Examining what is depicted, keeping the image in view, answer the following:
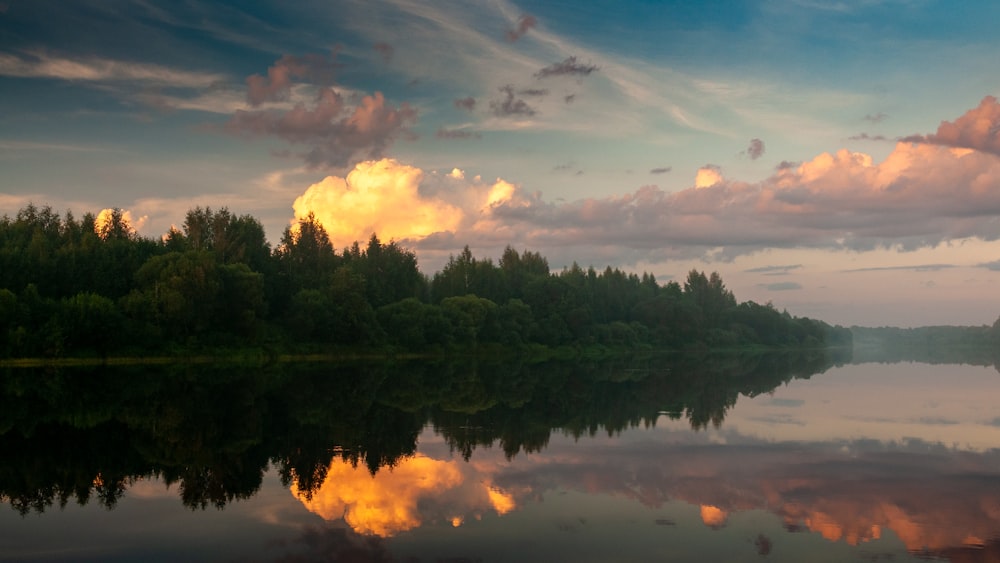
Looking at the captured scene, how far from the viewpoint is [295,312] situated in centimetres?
11312

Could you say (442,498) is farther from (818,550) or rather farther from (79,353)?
(79,353)

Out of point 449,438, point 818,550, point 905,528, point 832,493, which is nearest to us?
point 818,550

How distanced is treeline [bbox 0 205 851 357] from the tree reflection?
13.8 meters

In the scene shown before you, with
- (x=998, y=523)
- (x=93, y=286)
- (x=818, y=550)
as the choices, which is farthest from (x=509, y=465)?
(x=93, y=286)

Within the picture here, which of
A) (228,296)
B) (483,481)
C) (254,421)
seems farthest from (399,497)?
(228,296)

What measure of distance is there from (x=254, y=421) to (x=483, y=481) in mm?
16457

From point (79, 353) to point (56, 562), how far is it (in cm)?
7732

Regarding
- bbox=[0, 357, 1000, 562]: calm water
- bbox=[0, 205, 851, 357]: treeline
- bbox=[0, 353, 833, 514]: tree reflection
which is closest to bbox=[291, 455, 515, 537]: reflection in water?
bbox=[0, 357, 1000, 562]: calm water

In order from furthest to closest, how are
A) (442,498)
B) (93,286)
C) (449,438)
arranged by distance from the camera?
(93,286) → (449,438) → (442,498)

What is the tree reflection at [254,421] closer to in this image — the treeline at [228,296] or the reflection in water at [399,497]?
the reflection in water at [399,497]

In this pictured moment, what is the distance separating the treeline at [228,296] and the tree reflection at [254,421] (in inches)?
545

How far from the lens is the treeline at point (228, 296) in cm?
8512

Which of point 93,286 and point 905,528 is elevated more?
point 93,286

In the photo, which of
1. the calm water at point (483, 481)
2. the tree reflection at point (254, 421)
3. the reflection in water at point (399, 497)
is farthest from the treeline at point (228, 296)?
the reflection in water at point (399, 497)
